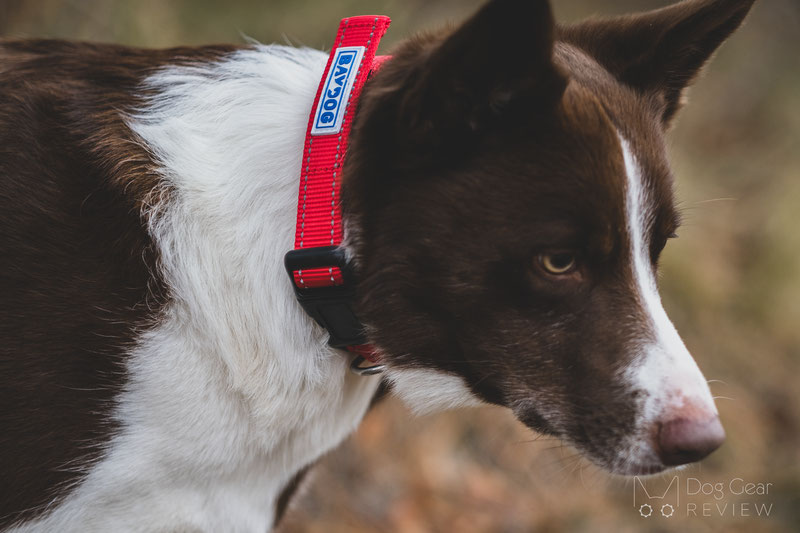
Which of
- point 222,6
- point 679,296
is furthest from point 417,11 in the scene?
point 679,296

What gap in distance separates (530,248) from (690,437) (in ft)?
1.77

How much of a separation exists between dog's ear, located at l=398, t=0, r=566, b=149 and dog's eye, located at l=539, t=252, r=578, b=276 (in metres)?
0.33

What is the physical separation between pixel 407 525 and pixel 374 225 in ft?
7.33

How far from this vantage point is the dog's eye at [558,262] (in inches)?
71.2

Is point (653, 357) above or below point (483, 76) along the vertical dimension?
below

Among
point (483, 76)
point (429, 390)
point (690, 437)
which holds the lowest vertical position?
point (429, 390)

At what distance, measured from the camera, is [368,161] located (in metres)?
1.84

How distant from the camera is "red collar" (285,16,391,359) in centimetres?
184

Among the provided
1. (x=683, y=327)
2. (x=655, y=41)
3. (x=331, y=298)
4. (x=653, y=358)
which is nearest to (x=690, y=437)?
(x=653, y=358)

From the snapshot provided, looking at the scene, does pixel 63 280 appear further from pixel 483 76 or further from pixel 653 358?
pixel 653 358

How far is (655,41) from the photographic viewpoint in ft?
6.99

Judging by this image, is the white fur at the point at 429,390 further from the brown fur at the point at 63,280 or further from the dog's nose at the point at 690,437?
the brown fur at the point at 63,280

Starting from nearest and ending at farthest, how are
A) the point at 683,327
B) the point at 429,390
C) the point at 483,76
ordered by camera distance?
the point at 483,76 → the point at 429,390 → the point at 683,327

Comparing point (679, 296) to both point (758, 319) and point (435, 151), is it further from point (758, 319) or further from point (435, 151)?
point (435, 151)
